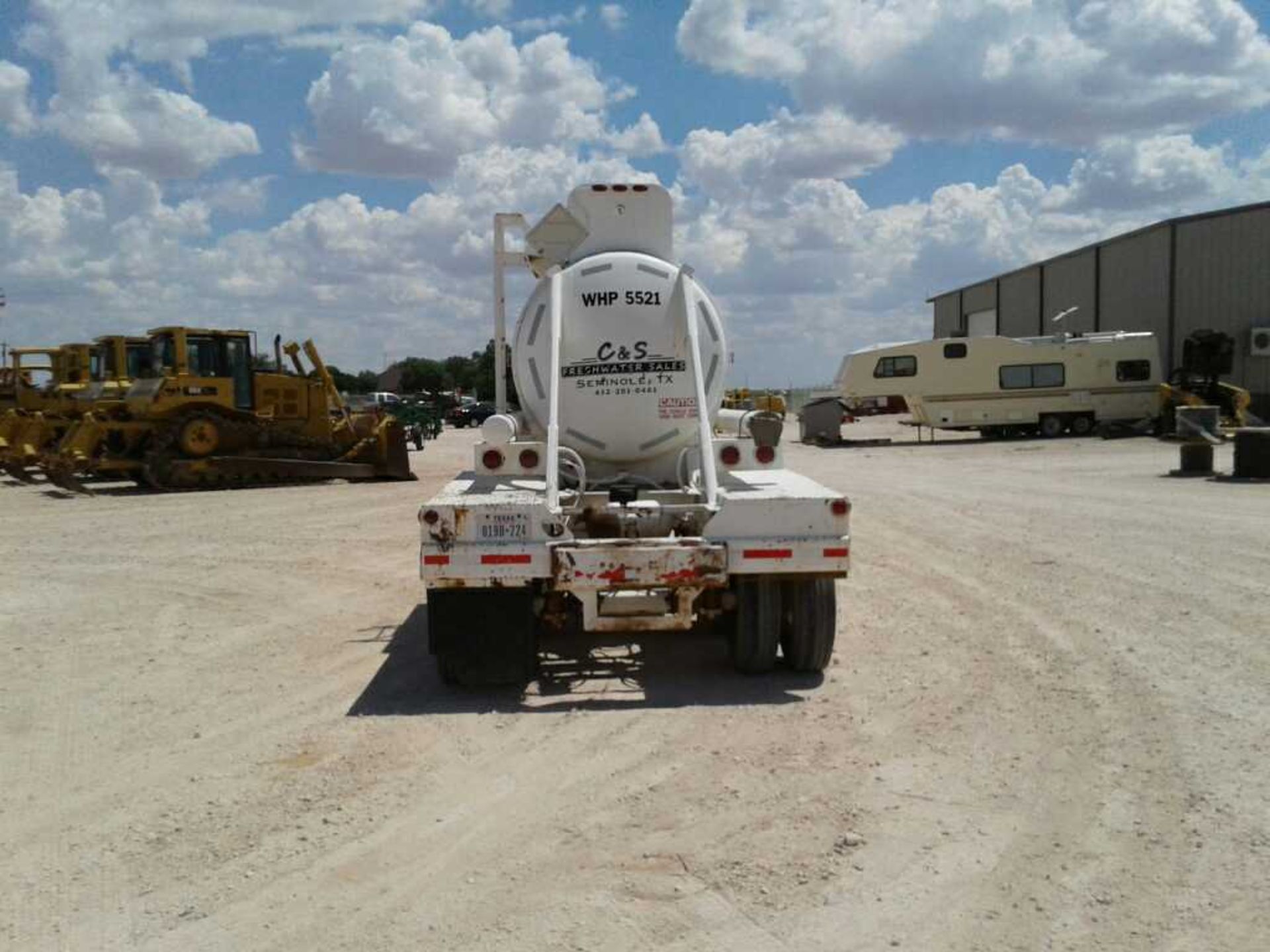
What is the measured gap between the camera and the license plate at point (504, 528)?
6.70m

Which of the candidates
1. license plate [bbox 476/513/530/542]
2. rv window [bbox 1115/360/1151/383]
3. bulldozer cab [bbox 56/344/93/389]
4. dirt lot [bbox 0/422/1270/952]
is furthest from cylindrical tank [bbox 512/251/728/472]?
rv window [bbox 1115/360/1151/383]

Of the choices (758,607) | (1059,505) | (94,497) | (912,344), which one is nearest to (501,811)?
(758,607)

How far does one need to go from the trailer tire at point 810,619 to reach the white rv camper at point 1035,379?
2663 cm

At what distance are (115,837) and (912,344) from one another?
30326 millimetres

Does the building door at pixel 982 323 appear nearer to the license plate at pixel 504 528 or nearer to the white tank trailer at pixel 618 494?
the white tank trailer at pixel 618 494

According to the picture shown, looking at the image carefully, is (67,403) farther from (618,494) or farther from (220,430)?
(618,494)

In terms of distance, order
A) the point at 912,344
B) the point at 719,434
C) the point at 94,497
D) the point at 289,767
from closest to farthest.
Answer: the point at 289,767 → the point at 719,434 → the point at 94,497 → the point at 912,344

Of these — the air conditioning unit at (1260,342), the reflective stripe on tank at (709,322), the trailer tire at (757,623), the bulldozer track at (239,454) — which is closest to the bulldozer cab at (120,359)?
the bulldozer track at (239,454)

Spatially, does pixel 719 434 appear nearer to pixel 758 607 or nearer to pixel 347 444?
pixel 758 607

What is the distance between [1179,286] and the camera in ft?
119

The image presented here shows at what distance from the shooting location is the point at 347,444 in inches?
912

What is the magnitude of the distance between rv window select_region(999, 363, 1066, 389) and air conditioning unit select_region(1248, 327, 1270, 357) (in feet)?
20.1

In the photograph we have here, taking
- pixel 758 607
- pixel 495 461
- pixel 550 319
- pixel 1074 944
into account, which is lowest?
pixel 1074 944

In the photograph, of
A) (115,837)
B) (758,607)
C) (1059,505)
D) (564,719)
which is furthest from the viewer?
(1059,505)
